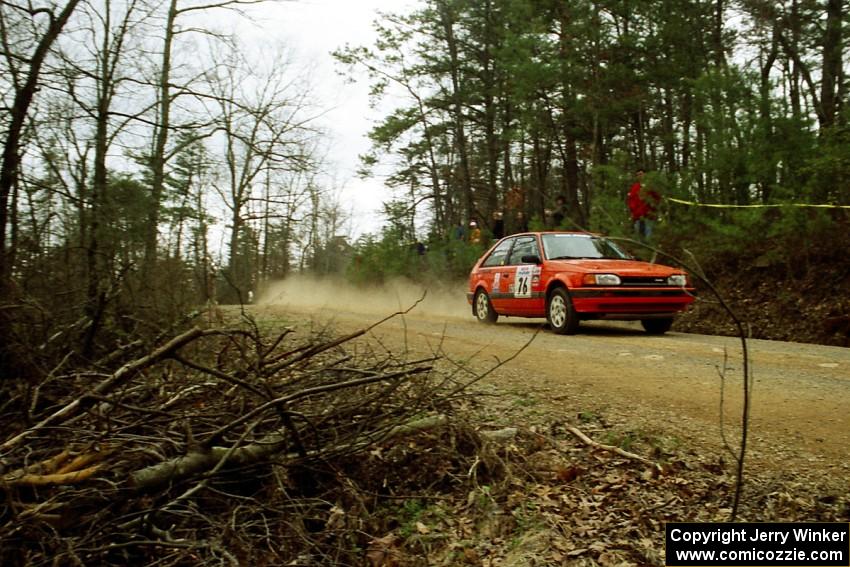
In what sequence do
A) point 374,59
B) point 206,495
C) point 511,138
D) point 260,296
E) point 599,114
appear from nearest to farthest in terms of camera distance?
point 206,495, point 599,114, point 511,138, point 374,59, point 260,296

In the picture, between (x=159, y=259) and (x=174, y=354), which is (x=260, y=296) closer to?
(x=159, y=259)

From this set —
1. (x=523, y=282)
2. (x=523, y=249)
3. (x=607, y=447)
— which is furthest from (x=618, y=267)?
(x=607, y=447)

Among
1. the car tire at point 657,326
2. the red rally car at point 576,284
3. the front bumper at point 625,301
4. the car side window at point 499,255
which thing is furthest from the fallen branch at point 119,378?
the car side window at point 499,255

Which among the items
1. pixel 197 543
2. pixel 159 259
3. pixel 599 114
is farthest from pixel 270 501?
pixel 599 114

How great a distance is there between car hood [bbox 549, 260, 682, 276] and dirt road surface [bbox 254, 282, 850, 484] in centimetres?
100

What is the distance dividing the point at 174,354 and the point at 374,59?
84.9 ft

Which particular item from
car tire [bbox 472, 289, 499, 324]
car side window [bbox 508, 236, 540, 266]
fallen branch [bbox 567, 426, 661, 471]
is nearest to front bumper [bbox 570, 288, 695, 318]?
car side window [bbox 508, 236, 540, 266]

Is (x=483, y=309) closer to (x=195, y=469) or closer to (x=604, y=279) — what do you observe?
(x=604, y=279)

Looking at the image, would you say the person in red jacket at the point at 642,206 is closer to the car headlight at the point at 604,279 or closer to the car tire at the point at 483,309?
the car tire at the point at 483,309

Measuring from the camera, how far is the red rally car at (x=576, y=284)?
988 centimetres

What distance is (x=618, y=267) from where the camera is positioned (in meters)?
10.1

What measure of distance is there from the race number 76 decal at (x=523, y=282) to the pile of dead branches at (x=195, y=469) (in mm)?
6804

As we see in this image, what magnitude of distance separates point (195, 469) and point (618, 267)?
7793mm

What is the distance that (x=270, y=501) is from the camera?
387 cm
